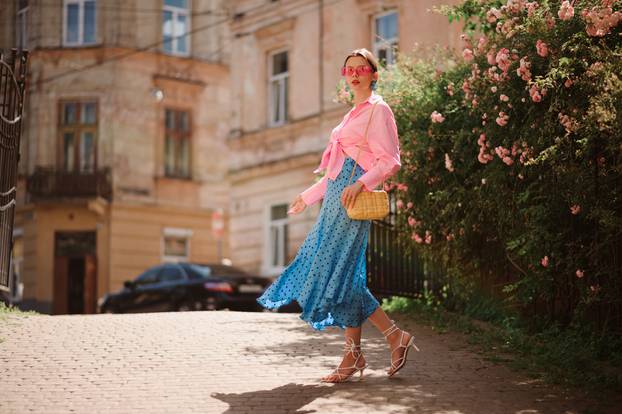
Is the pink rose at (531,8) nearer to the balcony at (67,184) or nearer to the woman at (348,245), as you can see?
the woman at (348,245)

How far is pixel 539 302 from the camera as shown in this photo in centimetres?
1025

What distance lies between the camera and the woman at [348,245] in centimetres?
693

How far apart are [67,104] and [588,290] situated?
27.3 metres

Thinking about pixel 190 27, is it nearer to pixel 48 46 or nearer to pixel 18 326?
pixel 48 46

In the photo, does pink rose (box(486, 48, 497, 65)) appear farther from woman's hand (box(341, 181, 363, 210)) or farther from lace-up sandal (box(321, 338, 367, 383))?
lace-up sandal (box(321, 338, 367, 383))

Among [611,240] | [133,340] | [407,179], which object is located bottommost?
[133,340]

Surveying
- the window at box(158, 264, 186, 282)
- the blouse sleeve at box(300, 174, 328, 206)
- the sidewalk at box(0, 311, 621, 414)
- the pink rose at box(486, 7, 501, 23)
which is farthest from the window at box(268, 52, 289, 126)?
the blouse sleeve at box(300, 174, 328, 206)

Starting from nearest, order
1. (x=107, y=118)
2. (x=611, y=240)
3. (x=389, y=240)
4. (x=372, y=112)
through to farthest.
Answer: (x=372, y=112) < (x=611, y=240) < (x=389, y=240) < (x=107, y=118)

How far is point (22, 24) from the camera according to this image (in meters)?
34.5

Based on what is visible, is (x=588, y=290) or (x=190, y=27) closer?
(x=588, y=290)

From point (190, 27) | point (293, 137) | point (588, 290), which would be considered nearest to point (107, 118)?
point (190, 27)

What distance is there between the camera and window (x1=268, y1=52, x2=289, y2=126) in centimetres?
2725

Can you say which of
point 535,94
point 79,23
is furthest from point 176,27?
point 535,94

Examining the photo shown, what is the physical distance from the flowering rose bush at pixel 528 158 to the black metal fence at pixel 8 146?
13.7 ft
